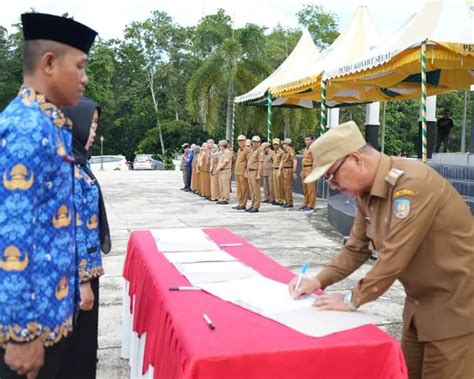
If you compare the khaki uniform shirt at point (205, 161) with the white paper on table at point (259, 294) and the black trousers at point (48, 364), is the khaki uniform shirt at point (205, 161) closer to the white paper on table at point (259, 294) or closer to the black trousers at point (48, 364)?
the white paper on table at point (259, 294)

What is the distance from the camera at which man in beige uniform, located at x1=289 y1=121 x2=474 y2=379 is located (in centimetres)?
179

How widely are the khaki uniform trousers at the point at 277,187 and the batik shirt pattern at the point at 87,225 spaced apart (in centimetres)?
1036

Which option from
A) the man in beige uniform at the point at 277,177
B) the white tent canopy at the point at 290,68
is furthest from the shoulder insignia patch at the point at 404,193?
the white tent canopy at the point at 290,68

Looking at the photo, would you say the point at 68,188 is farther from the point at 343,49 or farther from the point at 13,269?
the point at 343,49

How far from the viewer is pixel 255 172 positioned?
12133mm

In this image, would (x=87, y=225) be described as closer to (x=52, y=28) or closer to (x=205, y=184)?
(x=52, y=28)

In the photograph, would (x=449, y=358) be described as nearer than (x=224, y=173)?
Yes

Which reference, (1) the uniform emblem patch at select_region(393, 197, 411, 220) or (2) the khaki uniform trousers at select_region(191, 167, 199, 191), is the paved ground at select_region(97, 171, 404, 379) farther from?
(1) the uniform emblem patch at select_region(393, 197, 411, 220)

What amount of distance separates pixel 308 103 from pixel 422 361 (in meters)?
14.9

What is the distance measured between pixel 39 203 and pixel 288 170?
1104 cm

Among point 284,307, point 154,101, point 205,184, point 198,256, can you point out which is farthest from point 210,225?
point 154,101

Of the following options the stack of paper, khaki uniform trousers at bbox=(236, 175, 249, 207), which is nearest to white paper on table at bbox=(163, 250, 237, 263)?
the stack of paper

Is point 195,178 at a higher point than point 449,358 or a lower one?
lower

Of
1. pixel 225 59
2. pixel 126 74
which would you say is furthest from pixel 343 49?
pixel 126 74
